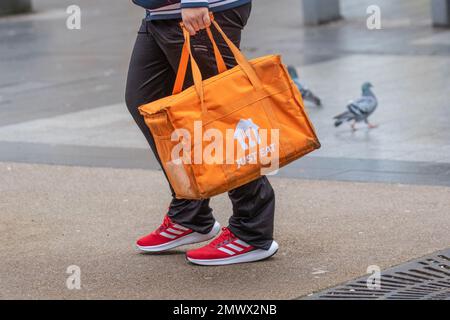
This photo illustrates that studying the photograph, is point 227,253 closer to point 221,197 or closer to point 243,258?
point 243,258

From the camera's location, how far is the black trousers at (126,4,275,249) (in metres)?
4.85

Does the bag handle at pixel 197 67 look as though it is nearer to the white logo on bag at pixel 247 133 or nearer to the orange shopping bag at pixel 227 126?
the orange shopping bag at pixel 227 126

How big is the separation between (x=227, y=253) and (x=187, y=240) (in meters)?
0.35

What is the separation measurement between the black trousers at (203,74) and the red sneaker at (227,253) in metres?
0.04

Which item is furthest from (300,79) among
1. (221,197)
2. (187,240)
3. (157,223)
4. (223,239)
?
(223,239)

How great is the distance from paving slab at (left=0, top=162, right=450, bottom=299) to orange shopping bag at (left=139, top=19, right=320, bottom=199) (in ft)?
1.67

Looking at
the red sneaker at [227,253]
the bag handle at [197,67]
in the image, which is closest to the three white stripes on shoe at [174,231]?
the red sneaker at [227,253]

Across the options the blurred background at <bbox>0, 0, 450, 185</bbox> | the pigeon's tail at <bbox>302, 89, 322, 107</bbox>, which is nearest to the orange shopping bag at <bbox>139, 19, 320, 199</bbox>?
the blurred background at <bbox>0, 0, 450, 185</bbox>

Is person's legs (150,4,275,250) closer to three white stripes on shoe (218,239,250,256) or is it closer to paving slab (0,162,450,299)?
three white stripes on shoe (218,239,250,256)

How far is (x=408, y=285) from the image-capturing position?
4734mm

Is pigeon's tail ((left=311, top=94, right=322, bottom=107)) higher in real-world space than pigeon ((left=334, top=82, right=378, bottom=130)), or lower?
lower

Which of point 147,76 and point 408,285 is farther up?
point 147,76

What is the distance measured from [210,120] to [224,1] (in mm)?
608

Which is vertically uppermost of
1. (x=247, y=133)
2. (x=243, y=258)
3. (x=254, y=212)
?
(x=247, y=133)
